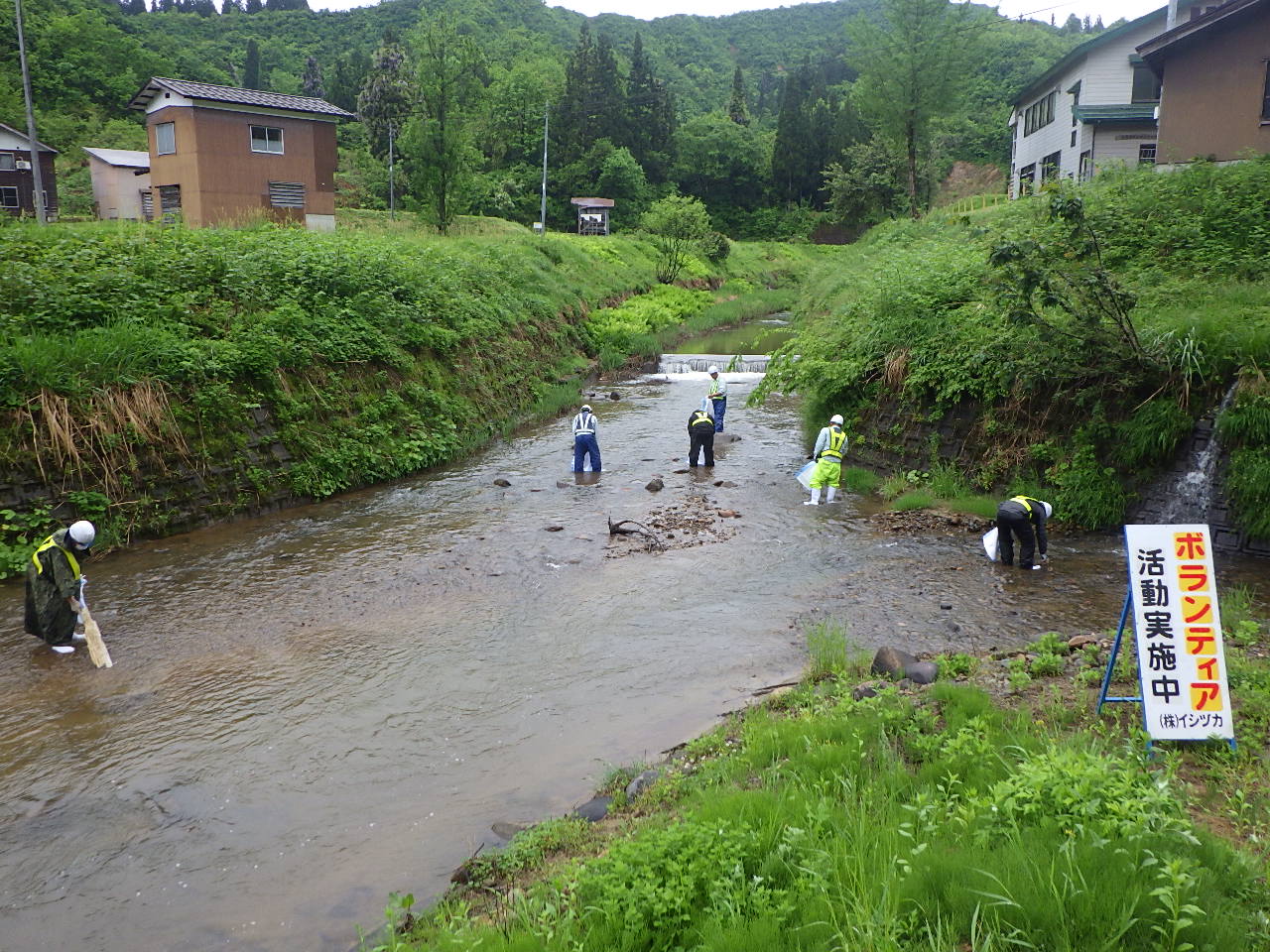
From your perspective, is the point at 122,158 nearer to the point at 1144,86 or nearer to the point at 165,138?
the point at 165,138

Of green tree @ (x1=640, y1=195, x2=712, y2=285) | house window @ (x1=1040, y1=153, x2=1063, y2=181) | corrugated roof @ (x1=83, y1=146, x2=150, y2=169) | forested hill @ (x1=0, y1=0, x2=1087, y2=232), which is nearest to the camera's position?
house window @ (x1=1040, y1=153, x2=1063, y2=181)

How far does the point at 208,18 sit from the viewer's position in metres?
113

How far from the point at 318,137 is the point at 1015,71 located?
71.9 m

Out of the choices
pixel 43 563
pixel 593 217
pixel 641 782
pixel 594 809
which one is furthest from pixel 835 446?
pixel 593 217

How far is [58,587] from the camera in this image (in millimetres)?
9398

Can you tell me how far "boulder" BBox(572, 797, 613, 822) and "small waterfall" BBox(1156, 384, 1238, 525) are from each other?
33.0 ft

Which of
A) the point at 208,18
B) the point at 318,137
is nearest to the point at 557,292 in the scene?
the point at 318,137

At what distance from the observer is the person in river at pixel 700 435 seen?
1833 centimetres

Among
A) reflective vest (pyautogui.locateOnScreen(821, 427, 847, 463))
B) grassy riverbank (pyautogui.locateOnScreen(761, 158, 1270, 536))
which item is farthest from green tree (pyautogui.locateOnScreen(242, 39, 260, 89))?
reflective vest (pyautogui.locateOnScreen(821, 427, 847, 463))

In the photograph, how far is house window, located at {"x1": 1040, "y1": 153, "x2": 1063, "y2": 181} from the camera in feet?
123

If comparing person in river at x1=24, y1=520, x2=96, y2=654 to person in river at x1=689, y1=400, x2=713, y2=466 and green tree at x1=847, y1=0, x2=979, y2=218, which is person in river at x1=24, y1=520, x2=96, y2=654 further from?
green tree at x1=847, y1=0, x2=979, y2=218

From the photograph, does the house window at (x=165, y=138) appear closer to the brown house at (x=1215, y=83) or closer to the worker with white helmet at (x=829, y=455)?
the worker with white helmet at (x=829, y=455)

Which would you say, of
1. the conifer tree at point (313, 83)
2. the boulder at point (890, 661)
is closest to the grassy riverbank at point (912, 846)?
the boulder at point (890, 661)

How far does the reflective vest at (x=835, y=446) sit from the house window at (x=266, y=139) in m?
32.3
